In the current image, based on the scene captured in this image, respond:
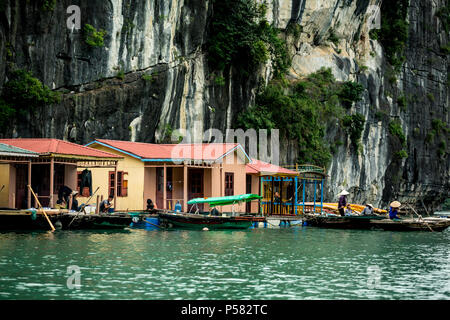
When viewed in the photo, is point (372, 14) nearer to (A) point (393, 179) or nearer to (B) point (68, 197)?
(A) point (393, 179)

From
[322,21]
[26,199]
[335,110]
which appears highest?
[322,21]

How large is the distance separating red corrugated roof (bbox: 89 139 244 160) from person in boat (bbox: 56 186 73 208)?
4.59 meters

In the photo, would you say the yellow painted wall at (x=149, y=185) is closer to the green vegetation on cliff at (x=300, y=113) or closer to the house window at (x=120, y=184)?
the house window at (x=120, y=184)

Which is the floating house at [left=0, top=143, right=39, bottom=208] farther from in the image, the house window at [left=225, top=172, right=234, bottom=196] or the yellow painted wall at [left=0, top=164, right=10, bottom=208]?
the house window at [left=225, top=172, right=234, bottom=196]

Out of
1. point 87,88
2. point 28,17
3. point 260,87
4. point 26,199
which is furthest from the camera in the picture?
point 260,87

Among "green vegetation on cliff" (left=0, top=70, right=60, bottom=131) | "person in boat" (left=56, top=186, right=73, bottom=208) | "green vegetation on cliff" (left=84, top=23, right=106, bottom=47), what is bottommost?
"person in boat" (left=56, top=186, right=73, bottom=208)

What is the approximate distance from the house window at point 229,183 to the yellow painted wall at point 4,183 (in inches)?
461

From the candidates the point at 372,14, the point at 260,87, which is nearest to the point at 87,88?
the point at 260,87

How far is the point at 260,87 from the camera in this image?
51.8m

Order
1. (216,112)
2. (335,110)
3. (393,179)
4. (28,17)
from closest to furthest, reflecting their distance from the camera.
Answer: (28,17) < (216,112) < (335,110) < (393,179)

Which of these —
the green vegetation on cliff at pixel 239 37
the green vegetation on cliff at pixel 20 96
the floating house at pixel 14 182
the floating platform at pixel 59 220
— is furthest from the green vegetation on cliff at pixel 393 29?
the floating platform at pixel 59 220

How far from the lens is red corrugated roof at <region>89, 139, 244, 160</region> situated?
35281 millimetres

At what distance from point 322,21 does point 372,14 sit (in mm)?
8720

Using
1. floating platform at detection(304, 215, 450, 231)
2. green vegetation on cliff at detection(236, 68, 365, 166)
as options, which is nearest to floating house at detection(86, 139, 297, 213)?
floating platform at detection(304, 215, 450, 231)
